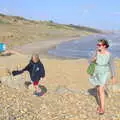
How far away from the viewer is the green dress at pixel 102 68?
28.0ft

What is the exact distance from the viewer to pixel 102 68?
8625 mm

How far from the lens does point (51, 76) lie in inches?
535

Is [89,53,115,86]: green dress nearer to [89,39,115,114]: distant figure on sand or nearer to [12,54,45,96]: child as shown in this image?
[89,39,115,114]: distant figure on sand

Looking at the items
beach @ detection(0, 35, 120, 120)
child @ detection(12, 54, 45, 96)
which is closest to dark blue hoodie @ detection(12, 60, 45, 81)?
child @ detection(12, 54, 45, 96)

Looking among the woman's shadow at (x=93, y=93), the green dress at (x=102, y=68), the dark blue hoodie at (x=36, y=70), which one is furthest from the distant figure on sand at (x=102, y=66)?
the dark blue hoodie at (x=36, y=70)

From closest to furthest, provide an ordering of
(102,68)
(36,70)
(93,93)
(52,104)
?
(102,68) → (52,104) → (36,70) → (93,93)

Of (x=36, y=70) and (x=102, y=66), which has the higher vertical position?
(x=102, y=66)

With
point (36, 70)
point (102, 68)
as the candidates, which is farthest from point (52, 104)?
point (102, 68)

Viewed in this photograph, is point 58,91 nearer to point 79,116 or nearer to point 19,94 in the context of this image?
point 19,94

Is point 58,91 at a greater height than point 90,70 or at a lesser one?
lesser

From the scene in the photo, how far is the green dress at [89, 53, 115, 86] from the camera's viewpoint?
336 inches

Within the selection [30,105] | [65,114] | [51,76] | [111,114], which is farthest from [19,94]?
[51,76]

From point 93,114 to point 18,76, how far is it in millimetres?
2779

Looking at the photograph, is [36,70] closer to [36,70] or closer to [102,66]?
[36,70]
